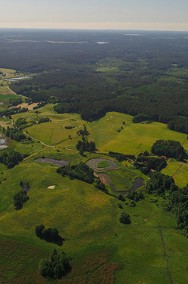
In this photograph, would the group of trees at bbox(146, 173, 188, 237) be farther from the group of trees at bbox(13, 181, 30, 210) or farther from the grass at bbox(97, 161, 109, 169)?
the group of trees at bbox(13, 181, 30, 210)

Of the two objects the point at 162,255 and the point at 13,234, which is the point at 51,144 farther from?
the point at 162,255

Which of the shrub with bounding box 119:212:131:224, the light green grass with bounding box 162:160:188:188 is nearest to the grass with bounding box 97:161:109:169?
the light green grass with bounding box 162:160:188:188

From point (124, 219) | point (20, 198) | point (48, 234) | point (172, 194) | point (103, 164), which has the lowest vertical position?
point (103, 164)

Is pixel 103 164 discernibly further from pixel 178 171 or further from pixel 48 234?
pixel 48 234

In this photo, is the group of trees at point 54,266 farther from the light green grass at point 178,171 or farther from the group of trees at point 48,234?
the light green grass at point 178,171

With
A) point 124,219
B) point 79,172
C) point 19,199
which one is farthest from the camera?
point 79,172

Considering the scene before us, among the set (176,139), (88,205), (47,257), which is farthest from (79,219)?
(176,139)

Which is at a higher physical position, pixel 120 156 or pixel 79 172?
pixel 79 172

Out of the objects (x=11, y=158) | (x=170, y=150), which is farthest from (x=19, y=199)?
(x=170, y=150)
